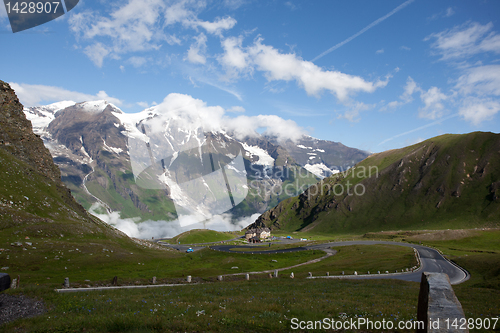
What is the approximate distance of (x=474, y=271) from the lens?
184 ft

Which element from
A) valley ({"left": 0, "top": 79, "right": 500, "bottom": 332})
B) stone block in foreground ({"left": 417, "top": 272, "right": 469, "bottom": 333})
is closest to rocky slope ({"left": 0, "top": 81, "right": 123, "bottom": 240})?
valley ({"left": 0, "top": 79, "right": 500, "bottom": 332})

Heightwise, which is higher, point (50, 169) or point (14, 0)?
point (14, 0)

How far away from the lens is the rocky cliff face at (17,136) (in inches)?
3622

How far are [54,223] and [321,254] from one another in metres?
83.6

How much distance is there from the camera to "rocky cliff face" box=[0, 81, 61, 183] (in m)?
92.0

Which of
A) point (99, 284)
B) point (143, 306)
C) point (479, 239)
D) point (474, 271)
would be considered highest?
point (143, 306)

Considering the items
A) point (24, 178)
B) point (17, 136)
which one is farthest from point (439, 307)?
point (17, 136)

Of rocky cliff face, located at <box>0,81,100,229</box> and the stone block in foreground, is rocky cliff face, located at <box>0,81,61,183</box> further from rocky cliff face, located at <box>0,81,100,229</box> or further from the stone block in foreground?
the stone block in foreground

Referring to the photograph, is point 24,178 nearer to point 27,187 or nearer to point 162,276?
point 27,187

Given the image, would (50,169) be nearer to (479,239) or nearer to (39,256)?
(39,256)

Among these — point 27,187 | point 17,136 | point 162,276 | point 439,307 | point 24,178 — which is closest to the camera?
point 439,307

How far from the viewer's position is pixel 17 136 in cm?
9519

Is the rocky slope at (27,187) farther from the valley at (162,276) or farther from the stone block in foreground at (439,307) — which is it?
the stone block in foreground at (439,307)

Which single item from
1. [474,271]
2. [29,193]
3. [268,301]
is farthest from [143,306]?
[29,193]
